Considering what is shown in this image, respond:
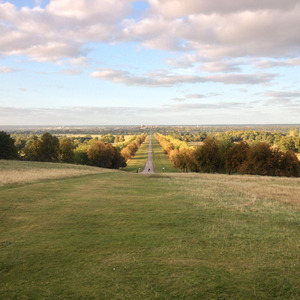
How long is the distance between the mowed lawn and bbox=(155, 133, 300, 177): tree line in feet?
146

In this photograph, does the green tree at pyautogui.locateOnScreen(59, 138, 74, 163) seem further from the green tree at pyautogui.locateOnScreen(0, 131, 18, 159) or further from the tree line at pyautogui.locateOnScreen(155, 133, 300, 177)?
the tree line at pyautogui.locateOnScreen(155, 133, 300, 177)

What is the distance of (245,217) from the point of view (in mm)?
16688

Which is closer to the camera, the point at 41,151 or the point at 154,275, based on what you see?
the point at 154,275

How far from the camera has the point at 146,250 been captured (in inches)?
431

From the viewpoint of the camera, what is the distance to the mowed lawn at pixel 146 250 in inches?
323

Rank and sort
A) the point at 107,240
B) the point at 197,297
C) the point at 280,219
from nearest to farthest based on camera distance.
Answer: the point at 197,297 < the point at 107,240 < the point at 280,219

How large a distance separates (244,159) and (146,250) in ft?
193

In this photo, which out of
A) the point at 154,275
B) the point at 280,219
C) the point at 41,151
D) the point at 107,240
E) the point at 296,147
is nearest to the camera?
the point at 154,275

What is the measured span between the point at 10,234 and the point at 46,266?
4259mm

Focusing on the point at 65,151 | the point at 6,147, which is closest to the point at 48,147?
the point at 65,151

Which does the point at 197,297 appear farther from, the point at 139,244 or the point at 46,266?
the point at 46,266

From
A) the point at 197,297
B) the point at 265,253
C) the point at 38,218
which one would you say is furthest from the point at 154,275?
the point at 38,218

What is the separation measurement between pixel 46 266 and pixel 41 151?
72.9 meters

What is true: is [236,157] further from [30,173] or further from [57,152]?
[57,152]
